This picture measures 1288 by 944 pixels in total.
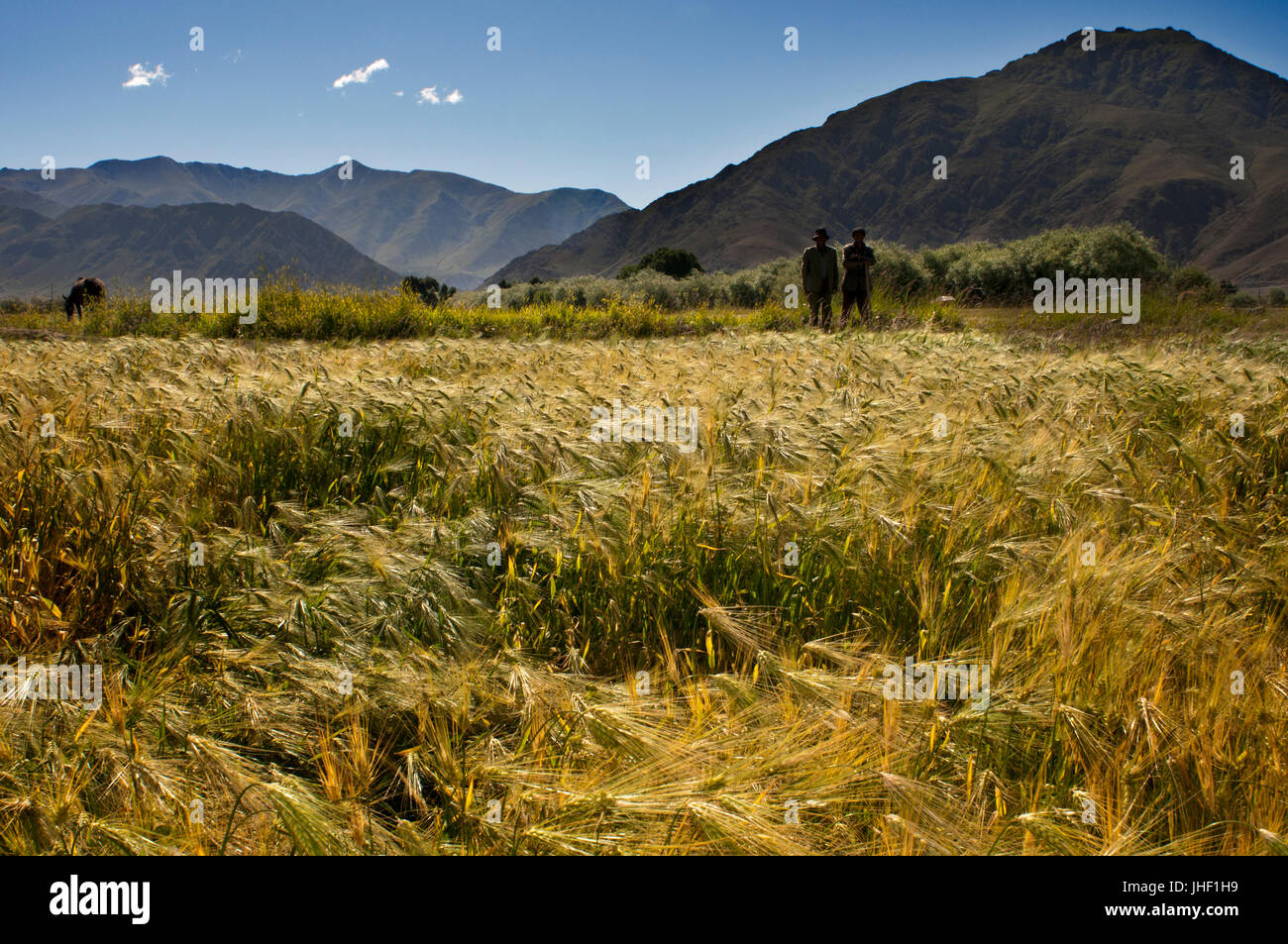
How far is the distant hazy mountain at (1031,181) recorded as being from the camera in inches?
4924

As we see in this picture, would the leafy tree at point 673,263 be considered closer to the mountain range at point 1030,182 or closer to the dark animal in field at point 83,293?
the dark animal in field at point 83,293

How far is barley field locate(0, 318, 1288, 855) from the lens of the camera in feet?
4.56

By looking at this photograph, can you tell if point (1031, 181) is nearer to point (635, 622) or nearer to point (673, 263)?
point (673, 263)

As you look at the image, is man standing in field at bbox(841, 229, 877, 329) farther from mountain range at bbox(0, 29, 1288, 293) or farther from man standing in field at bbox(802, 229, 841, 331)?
mountain range at bbox(0, 29, 1288, 293)

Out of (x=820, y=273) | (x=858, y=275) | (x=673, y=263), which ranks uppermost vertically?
(x=673, y=263)

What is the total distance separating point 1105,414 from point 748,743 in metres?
3.92

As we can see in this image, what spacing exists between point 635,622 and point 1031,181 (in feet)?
594

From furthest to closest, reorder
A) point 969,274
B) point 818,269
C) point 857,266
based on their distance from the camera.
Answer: point 969,274
point 818,269
point 857,266

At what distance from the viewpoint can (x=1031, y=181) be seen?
148625 mm

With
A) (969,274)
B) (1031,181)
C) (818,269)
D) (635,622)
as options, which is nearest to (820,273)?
(818,269)

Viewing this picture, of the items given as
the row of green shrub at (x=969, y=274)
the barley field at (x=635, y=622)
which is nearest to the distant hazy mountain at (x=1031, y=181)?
the row of green shrub at (x=969, y=274)

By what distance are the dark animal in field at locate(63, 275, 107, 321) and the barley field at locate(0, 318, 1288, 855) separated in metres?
14.3

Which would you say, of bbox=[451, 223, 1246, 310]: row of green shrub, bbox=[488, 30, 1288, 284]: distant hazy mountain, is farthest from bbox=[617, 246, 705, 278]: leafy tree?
bbox=[488, 30, 1288, 284]: distant hazy mountain
